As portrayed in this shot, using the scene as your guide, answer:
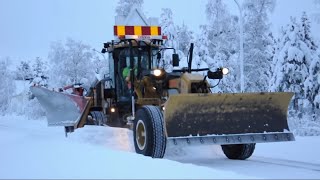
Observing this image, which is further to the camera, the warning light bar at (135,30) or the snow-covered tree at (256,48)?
the snow-covered tree at (256,48)

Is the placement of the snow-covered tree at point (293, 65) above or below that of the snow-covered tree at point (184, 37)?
below

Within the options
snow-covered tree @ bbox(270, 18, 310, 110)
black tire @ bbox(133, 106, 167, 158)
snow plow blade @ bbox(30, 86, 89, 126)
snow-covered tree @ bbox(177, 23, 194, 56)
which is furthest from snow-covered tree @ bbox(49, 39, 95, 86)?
black tire @ bbox(133, 106, 167, 158)

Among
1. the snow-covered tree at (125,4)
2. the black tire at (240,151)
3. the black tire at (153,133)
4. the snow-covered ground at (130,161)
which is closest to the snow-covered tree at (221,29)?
the snow-covered tree at (125,4)

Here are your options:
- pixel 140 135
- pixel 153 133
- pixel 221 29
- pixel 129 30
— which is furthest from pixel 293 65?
pixel 153 133

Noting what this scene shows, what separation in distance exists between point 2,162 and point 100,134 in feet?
11.1

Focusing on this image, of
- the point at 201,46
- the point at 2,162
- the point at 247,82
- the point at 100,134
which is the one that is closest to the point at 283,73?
the point at 247,82

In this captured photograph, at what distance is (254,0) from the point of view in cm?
3581

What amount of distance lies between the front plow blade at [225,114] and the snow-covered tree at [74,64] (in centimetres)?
2845

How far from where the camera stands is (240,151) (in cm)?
956

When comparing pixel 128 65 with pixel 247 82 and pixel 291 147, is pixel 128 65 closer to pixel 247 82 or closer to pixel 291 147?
pixel 291 147

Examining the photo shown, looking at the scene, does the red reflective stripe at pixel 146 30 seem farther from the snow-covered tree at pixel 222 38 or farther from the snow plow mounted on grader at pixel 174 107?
the snow-covered tree at pixel 222 38

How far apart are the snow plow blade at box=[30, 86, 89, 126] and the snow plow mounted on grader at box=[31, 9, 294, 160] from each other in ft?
1.06

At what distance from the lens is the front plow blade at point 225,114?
26.6ft

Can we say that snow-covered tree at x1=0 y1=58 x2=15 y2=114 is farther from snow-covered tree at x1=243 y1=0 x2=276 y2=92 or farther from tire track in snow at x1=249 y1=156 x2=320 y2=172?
tire track in snow at x1=249 y1=156 x2=320 y2=172
